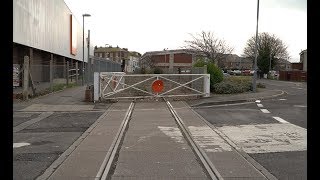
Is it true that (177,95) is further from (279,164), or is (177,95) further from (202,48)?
(202,48)

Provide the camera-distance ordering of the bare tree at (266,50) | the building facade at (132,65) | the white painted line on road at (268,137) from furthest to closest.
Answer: the bare tree at (266,50), the building facade at (132,65), the white painted line on road at (268,137)

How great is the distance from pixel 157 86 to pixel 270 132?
1045cm

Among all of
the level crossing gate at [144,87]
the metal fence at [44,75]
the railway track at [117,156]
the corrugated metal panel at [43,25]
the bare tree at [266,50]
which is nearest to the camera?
the railway track at [117,156]

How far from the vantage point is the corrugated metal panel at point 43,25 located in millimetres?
25250

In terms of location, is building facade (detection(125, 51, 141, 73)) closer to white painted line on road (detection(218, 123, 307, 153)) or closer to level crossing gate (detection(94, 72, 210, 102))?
level crossing gate (detection(94, 72, 210, 102))

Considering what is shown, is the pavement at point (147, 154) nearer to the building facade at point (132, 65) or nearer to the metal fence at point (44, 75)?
the metal fence at point (44, 75)

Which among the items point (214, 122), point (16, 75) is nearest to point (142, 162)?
point (214, 122)

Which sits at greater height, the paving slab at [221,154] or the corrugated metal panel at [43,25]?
the corrugated metal panel at [43,25]

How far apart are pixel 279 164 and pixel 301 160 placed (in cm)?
58

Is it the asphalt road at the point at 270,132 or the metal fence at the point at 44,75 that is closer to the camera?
the asphalt road at the point at 270,132

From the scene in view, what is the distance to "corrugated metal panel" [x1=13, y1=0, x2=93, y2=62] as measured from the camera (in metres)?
25.2

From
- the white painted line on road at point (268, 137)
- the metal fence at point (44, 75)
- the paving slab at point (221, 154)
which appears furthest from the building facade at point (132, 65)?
the paving slab at point (221, 154)

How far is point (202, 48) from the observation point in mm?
53125

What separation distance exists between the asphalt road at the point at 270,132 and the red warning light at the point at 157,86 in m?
3.55
